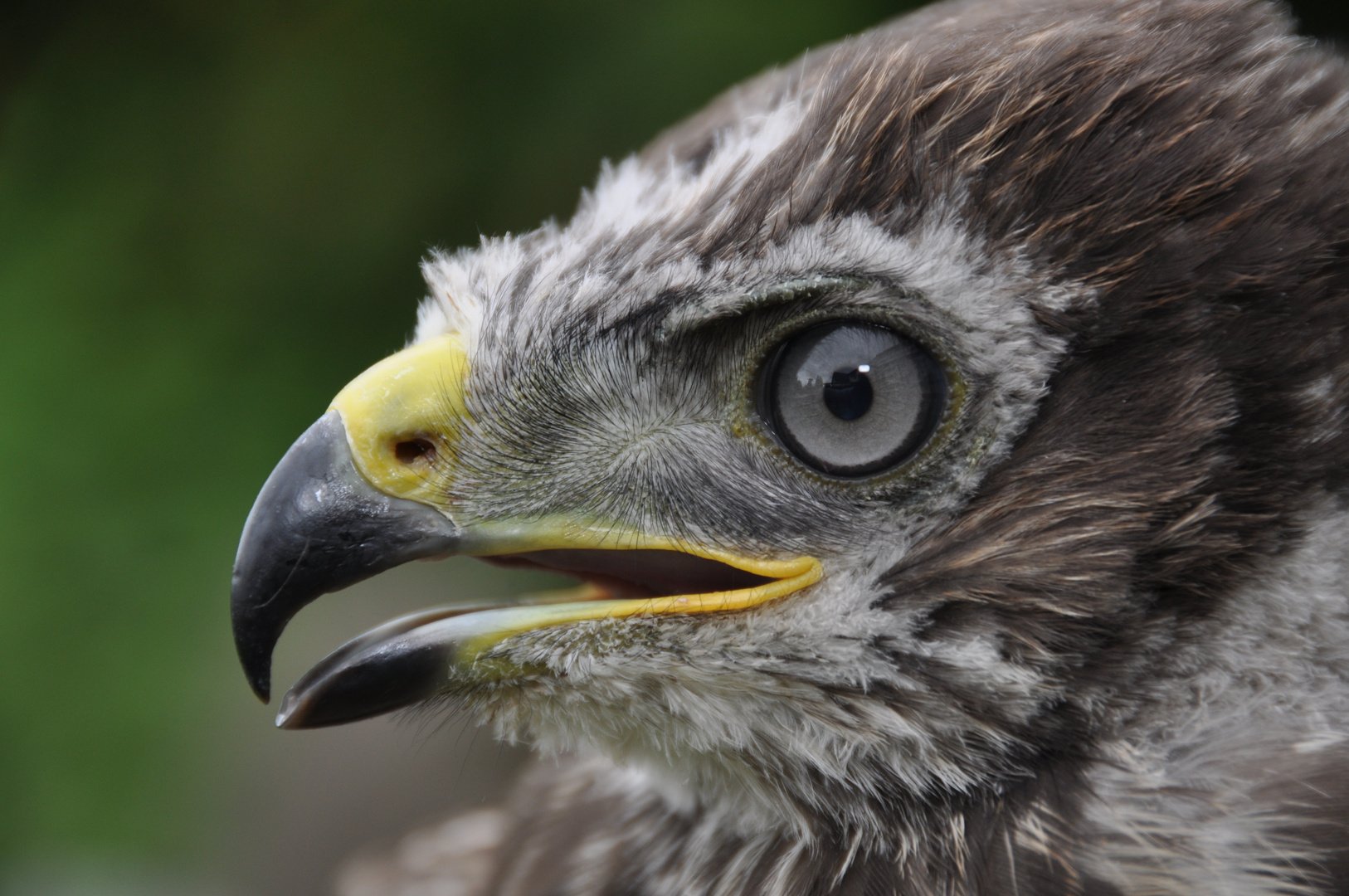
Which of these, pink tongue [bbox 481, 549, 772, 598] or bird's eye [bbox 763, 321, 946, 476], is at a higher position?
bird's eye [bbox 763, 321, 946, 476]

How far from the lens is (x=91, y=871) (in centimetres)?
483

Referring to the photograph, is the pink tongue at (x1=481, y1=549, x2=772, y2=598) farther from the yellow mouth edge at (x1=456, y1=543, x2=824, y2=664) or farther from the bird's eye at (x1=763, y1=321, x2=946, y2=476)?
the bird's eye at (x1=763, y1=321, x2=946, y2=476)

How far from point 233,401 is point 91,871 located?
1996 millimetres

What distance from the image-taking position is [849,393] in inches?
65.0

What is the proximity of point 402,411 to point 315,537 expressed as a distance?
0.71 ft

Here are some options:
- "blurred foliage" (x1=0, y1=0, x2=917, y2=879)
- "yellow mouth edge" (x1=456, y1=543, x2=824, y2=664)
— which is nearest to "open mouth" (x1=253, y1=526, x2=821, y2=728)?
"yellow mouth edge" (x1=456, y1=543, x2=824, y2=664)

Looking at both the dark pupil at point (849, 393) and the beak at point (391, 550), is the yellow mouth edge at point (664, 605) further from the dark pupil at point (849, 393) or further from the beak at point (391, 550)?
the dark pupil at point (849, 393)

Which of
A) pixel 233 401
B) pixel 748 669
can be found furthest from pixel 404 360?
pixel 233 401

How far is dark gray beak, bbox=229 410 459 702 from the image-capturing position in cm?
168

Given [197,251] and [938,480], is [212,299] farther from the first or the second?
[938,480]

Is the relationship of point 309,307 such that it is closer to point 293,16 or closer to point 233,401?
point 233,401

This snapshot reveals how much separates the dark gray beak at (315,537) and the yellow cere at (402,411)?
0.8 inches

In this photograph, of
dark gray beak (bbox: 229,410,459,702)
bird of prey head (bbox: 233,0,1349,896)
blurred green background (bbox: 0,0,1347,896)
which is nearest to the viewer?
bird of prey head (bbox: 233,0,1349,896)

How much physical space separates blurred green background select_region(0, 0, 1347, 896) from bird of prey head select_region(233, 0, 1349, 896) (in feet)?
10.6
